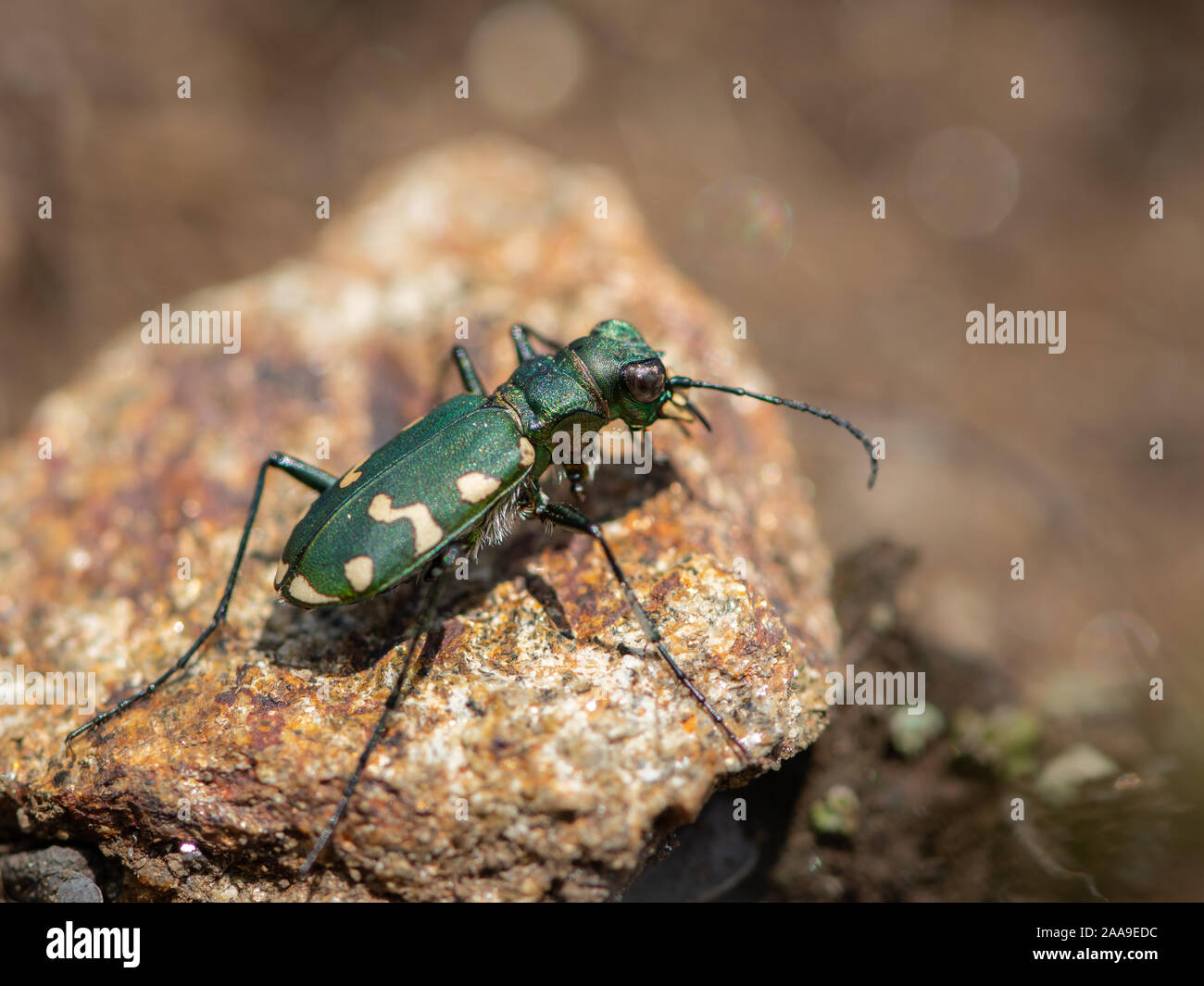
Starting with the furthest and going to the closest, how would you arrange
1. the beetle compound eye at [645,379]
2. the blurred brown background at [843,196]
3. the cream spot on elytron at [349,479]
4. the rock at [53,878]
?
the blurred brown background at [843,196] < the beetle compound eye at [645,379] < the cream spot on elytron at [349,479] < the rock at [53,878]

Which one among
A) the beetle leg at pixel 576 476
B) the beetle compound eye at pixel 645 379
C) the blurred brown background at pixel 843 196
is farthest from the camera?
the blurred brown background at pixel 843 196

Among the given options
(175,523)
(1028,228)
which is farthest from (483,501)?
(1028,228)

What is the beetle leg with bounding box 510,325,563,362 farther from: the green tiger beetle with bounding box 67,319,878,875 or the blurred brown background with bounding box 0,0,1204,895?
the blurred brown background with bounding box 0,0,1204,895

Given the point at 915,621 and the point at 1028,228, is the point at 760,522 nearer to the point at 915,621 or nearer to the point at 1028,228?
the point at 915,621

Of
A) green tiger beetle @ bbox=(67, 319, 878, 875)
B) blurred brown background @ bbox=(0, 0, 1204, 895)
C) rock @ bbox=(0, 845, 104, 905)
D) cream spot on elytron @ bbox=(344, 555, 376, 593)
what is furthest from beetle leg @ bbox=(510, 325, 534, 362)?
rock @ bbox=(0, 845, 104, 905)

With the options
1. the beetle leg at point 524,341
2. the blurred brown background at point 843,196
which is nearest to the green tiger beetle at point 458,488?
the beetle leg at point 524,341

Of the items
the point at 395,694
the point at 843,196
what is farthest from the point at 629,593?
the point at 843,196

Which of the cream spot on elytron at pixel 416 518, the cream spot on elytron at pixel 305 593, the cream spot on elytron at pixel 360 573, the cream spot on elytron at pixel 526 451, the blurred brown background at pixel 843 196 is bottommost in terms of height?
the cream spot on elytron at pixel 305 593

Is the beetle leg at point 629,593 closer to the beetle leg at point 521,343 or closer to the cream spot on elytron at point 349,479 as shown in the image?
the cream spot on elytron at point 349,479
